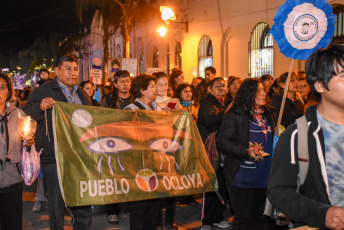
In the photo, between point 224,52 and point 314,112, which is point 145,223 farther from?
point 224,52

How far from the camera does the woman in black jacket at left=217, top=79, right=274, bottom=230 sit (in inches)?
194

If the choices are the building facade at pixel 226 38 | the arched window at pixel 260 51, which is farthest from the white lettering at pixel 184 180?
the arched window at pixel 260 51

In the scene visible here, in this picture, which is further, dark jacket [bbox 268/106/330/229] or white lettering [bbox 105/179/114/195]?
white lettering [bbox 105/179/114/195]

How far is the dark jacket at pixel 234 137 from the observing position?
196 inches

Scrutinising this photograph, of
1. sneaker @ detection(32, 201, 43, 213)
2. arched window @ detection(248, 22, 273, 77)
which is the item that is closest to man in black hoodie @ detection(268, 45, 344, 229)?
sneaker @ detection(32, 201, 43, 213)

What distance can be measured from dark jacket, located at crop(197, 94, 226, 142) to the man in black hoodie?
167 inches

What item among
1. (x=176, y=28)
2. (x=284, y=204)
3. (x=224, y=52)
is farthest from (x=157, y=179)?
(x=176, y=28)

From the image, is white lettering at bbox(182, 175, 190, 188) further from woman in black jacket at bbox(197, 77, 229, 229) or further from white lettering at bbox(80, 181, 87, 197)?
woman in black jacket at bbox(197, 77, 229, 229)

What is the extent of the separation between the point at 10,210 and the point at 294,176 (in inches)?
124

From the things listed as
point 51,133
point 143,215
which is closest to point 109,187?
point 143,215

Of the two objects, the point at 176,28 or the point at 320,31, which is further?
the point at 176,28

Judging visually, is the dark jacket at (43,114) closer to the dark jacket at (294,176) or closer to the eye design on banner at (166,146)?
the eye design on banner at (166,146)

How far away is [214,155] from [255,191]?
1.70 meters

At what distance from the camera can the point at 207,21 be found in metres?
23.3
